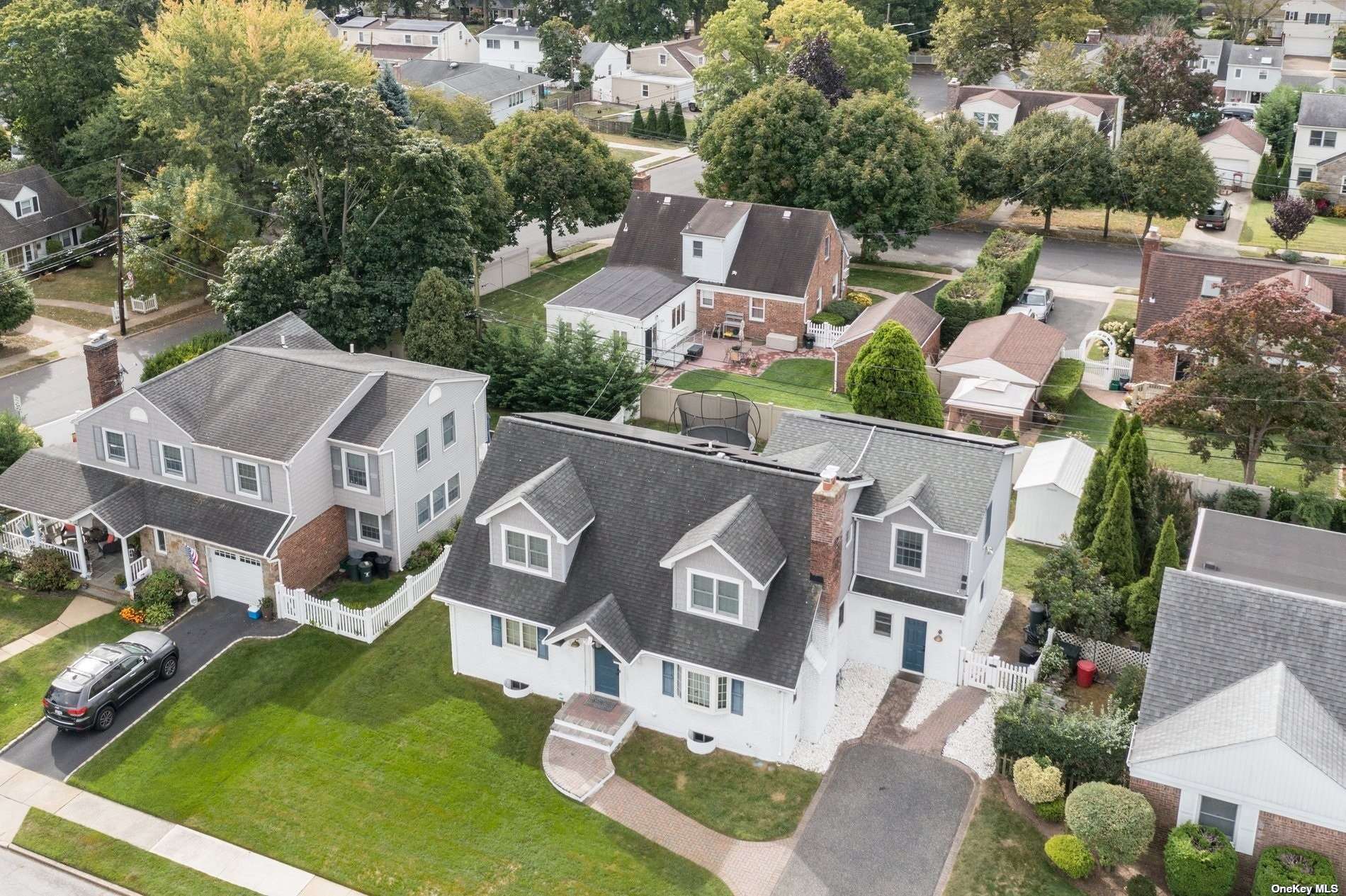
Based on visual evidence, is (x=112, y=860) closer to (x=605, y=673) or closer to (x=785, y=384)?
(x=605, y=673)

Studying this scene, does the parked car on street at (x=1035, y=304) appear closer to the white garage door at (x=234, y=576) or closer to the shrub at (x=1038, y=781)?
the shrub at (x=1038, y=781)

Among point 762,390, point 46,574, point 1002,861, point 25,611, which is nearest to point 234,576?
point 46,574

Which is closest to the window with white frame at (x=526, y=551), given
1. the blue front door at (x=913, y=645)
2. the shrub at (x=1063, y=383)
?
the blue front door at (x=913, y=645)

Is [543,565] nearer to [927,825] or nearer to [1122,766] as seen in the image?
[927,825]

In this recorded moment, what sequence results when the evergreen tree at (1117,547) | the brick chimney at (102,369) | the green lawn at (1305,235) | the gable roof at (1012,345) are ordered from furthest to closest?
the green lawn at (1305,235) < the gable roof at (1012,345) < the brick chimney at (102,369) < the evergreen tree at (1117,547)

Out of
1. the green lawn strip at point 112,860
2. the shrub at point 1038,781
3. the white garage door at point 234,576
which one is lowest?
the green lawn strip at point 112,860

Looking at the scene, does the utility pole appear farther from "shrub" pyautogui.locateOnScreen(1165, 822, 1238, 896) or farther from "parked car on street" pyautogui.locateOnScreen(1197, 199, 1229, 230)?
"parked car on street" pyautogui.locateOnScreen(1197, 199, 1229, 230)
